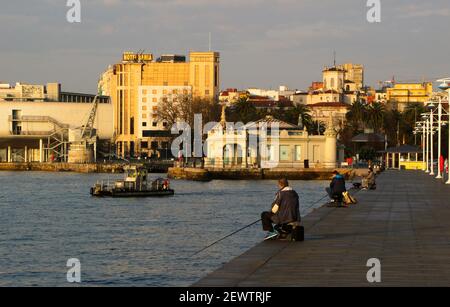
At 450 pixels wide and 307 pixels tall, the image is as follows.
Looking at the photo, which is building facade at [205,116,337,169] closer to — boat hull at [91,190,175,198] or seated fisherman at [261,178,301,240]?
boat hull at [91,190,175,198]

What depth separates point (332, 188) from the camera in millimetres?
41906

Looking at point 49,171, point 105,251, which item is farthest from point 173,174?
point 105,251

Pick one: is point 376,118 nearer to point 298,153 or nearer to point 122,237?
point 298,153

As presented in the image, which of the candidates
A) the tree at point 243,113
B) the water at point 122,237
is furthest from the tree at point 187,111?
the water at point 122,237

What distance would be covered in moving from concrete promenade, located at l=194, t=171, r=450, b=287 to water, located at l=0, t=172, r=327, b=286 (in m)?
2.25

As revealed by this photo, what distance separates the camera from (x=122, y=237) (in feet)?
125

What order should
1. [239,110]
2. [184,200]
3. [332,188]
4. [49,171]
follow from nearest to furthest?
1. [332,188]
2. [184,200]
3. [49,171]
4. [239,110]

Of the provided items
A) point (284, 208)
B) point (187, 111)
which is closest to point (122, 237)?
point (284, 208)

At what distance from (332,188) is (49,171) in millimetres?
133279

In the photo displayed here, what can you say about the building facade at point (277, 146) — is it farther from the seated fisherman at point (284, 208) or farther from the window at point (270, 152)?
the seated fisherman at point (284, 208)

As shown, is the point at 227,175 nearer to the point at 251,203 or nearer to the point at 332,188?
the point at 251,203

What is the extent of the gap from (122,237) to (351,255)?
1633 cm

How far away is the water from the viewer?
84.4ft

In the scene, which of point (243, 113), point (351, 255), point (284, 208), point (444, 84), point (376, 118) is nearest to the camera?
point (351, 255)
